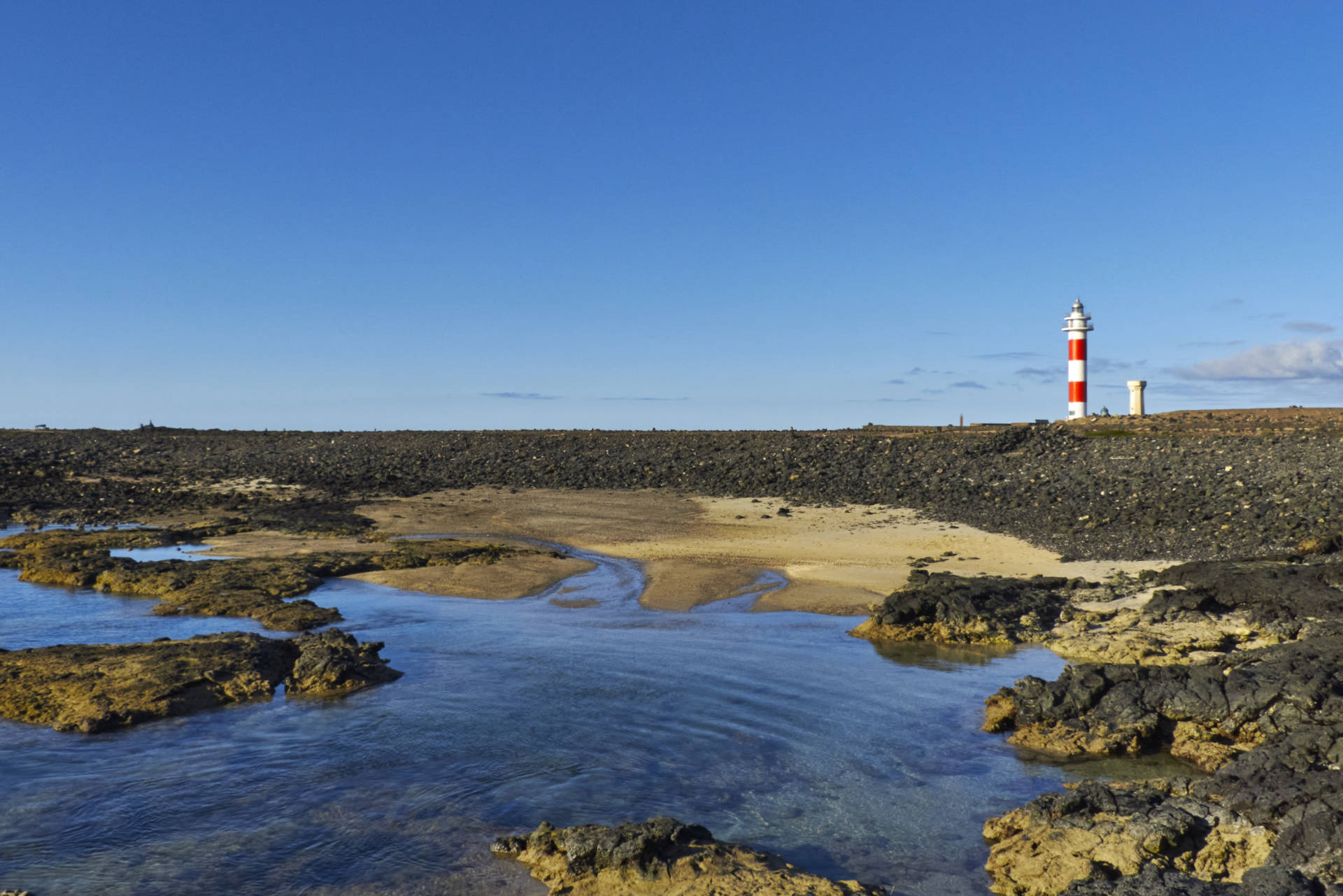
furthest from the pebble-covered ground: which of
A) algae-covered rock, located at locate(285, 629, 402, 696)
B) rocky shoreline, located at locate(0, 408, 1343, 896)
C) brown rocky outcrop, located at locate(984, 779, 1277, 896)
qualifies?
algae-covered rock, located at locate(285, 629, 402, 696)

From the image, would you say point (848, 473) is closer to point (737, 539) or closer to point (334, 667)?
point (737, 539)

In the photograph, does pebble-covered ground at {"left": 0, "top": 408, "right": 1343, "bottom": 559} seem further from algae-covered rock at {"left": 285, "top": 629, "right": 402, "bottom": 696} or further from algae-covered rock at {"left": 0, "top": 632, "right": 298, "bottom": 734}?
algae-covered rock at {"left": 285, "top": 629, "right": 402, "bottom": 696}

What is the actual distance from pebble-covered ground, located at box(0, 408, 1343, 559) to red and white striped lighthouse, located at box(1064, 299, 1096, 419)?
685cm

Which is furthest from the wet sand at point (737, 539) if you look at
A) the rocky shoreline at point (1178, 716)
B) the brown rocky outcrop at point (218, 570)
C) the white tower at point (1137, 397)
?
the white tower at point (1137, 397)

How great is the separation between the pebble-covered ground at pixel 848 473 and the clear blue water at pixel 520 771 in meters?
11.5

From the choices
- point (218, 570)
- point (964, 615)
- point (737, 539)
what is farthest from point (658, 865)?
point (737, 539)

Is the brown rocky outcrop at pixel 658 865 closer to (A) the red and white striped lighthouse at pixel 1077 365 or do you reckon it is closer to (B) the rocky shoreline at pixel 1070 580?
(B) the rocky shoreline at pixel 1070 580

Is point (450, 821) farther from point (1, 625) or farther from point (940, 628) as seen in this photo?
point (1, 625)

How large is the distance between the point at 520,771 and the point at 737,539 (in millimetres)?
16239

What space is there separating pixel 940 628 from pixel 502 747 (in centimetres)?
771

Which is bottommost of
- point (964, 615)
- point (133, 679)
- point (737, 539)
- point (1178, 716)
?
point (133, 679)

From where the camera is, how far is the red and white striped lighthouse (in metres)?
48.1

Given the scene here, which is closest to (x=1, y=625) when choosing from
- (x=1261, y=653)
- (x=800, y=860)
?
(x=800, y=860)

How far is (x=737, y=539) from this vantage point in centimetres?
2467
